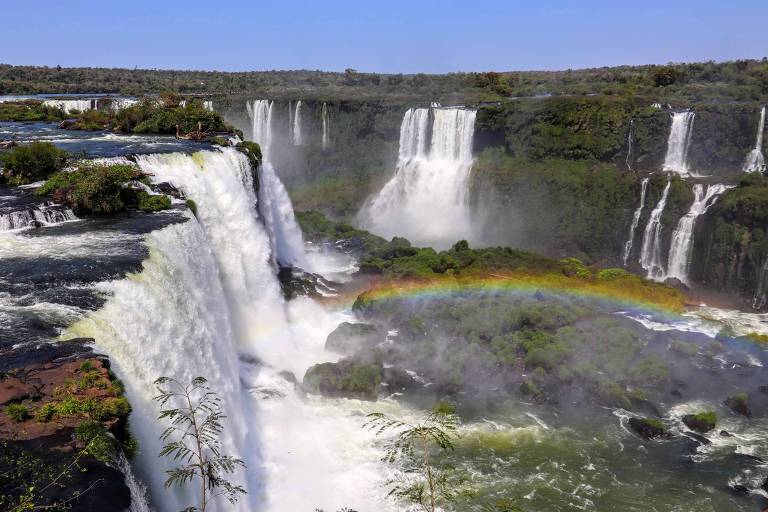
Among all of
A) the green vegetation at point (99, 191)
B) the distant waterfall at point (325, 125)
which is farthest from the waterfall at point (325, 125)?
the green vegetation at point (99, 191)

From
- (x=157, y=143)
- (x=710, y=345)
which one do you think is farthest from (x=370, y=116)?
(x=710, y=345)

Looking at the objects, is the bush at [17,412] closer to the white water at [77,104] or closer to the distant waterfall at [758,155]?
the distant waterfall at [758,155]

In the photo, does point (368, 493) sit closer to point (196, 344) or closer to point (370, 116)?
point (196, 344)

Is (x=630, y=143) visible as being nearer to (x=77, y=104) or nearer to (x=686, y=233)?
(x=686, y=233)

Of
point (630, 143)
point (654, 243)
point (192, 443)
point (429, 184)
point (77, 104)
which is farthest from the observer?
point (77, 104)

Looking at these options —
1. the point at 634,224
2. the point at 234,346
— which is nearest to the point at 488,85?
the point at 634,224

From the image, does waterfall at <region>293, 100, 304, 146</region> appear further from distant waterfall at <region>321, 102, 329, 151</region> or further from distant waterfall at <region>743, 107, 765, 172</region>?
distant waterfall at <region>743, 107, 765, 172</region>
